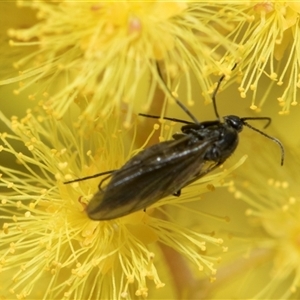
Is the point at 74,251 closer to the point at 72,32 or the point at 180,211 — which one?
the point at 180,211

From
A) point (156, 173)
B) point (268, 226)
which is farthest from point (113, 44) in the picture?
point (268, 226)

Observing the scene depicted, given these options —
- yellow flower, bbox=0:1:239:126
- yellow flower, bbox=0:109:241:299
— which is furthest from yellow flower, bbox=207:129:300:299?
yellow flower, bbox=0:1:239:126

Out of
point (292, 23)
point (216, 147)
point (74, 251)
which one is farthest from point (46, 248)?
point (292, 23)

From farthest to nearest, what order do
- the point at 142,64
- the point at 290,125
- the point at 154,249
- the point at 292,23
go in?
the point at 290,125
the point at 154,249
the point at 292,23
the point at 142,64

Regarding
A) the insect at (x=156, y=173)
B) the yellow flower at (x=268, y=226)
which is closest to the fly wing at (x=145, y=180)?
the insect at (x=156, y=173)

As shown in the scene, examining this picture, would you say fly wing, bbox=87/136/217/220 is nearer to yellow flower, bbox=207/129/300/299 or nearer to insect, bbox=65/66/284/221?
insect, bbox=65/66/284/221
